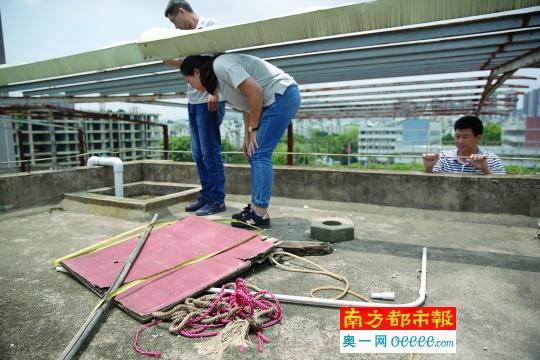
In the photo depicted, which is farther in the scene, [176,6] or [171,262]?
[176,6]

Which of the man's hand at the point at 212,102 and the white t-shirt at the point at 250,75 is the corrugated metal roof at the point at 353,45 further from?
the man's hand at the point at 212,102

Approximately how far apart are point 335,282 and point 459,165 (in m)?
2.48

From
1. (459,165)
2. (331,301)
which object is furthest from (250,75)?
(459,165)

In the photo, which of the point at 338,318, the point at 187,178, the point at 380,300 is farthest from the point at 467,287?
the point at 187,178

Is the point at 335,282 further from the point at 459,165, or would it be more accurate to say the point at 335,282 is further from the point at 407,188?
the point at 459,165

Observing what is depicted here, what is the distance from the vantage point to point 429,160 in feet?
11.7

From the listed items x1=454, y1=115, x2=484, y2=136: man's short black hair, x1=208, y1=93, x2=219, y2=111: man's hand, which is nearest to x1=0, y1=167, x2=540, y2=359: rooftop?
x1=454, y1=115, x2=484, y2=136: man's short black hair

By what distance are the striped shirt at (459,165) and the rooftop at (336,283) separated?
0.50 m

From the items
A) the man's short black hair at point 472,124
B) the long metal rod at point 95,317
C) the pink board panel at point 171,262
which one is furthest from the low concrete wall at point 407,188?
the long metal rod at point 95,317

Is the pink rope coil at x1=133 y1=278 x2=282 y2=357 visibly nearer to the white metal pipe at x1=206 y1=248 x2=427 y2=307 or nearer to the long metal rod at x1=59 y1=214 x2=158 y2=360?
the white metal pipe at x1=206 y1=248 x2=427 y2=307

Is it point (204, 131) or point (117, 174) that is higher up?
point (204, 131)

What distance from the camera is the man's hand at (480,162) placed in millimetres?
3385

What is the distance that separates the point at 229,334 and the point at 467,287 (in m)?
1.31

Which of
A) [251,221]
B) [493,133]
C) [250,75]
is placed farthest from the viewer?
[493,133]
